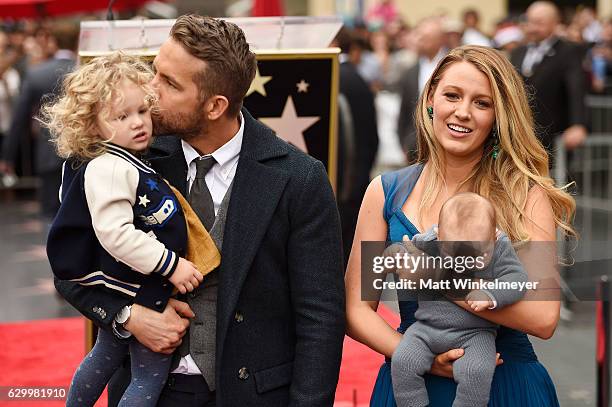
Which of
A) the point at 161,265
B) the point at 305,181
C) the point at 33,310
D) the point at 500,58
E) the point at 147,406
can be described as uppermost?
the point at 500,58

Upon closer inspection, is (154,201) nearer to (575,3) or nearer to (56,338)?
(56,338)

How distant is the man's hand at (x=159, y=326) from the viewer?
313cm

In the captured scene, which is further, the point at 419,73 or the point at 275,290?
the point at 419,73

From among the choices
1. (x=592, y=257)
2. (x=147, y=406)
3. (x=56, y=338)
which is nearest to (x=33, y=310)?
(x=56, y=338)

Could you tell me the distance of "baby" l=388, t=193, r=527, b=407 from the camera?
117 inches

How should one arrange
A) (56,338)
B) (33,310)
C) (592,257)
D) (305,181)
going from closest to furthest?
(305,181), (56,338), (33,310), (592,257)

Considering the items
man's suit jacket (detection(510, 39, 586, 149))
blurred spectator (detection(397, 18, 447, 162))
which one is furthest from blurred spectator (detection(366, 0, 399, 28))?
man's suit jacket (detection(510, 39, 586, 149))

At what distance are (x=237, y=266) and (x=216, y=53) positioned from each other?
0.63 meters

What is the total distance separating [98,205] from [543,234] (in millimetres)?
1321

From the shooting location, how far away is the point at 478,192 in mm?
3326

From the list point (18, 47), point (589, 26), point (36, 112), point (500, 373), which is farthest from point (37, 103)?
point (589, 26)

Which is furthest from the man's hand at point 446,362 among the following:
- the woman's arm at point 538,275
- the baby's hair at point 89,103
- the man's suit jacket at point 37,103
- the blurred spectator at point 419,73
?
the man's suit jacket at point 37,103

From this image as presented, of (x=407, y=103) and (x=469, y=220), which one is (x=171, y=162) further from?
(x=407, y=103)

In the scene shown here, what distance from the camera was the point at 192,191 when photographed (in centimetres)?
328
